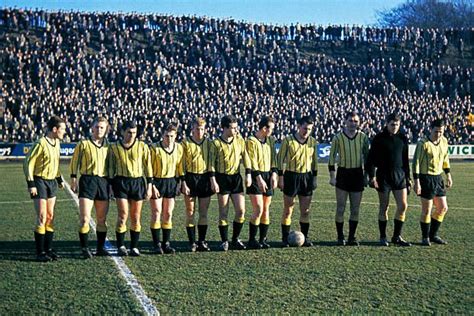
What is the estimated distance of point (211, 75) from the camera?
118ft

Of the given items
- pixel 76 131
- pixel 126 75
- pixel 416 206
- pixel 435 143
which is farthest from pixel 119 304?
pixel 126 75

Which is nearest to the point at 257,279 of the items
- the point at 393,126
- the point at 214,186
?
the point at 214,186

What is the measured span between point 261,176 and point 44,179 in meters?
3.07

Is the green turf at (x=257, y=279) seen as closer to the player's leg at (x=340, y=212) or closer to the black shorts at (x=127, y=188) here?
the player's leg at (x=340, y=212)

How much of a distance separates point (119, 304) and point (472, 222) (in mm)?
7564

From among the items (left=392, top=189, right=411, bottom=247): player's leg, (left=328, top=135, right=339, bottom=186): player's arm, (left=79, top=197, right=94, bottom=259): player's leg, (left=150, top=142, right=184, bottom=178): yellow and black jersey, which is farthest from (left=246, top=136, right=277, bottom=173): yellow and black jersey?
(left=79, top=197, right=94, bottom=259): player's leg

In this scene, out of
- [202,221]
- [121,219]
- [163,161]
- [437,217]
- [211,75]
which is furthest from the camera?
[211,75]

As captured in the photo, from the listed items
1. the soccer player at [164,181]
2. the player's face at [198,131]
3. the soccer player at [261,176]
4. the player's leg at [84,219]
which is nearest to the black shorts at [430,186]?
the soccer player at [261,176]

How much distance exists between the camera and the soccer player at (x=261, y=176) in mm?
8688

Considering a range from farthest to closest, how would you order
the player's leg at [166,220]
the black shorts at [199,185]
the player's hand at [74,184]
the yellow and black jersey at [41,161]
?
1. the black shorts at [199,185]
2. the player's leg at [166,220]
3. the player's hand at [74,184]
4. the yellow and black jersey at [41,161]

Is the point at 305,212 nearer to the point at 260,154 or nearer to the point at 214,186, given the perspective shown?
the point at 260,154

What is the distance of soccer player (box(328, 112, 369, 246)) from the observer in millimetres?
8820

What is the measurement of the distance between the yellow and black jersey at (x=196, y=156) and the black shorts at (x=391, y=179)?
265cm

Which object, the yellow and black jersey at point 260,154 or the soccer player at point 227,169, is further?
the yellow and black jersey at point 260,154
